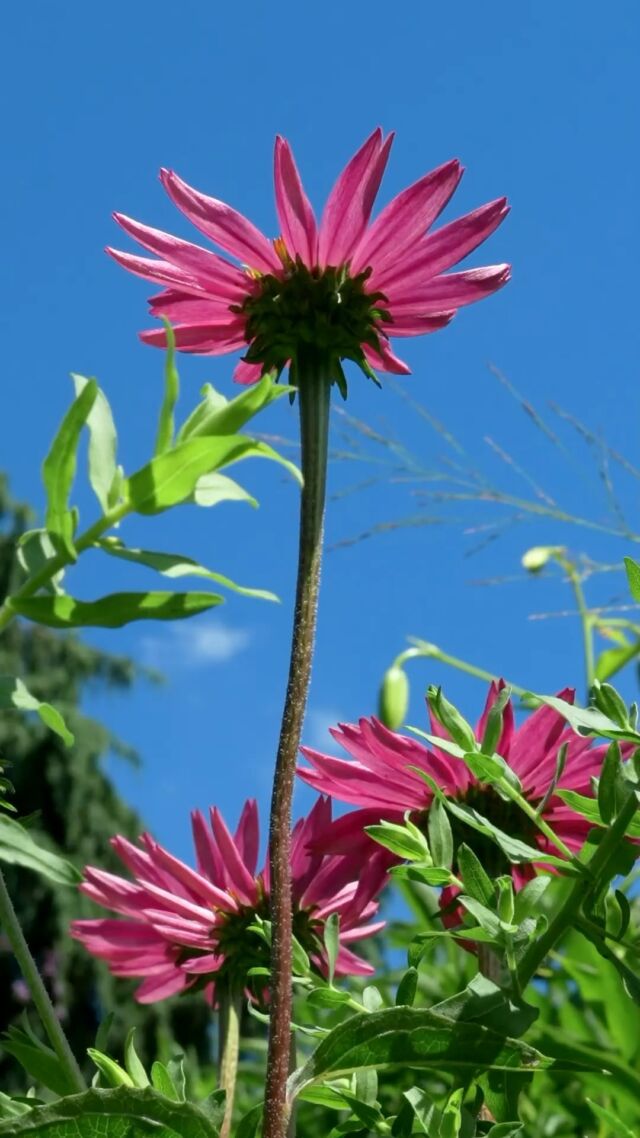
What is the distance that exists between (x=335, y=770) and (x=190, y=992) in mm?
162

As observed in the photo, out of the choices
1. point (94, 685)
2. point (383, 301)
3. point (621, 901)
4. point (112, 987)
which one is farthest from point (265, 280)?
point (94, 685)

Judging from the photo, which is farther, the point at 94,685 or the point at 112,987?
the point at 94,685

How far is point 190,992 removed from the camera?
648 mm

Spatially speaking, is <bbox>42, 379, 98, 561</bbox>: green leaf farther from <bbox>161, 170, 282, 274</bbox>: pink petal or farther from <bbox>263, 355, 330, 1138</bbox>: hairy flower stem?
<bbox>161, 170, 282, 274</bbox>: pink petal

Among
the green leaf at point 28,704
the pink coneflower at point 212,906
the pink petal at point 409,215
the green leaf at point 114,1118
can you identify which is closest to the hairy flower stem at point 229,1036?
the pink coneflower at point 212,906

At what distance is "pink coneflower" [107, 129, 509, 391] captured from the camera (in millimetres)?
607

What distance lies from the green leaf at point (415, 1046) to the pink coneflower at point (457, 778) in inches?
5.4

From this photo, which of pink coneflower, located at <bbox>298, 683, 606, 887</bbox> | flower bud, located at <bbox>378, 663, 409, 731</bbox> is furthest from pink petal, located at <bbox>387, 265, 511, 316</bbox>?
flower bud, located at <bbox>378, 663, 409, 731</bbox>

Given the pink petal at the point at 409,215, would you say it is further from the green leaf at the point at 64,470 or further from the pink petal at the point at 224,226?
the green leaf at the point at 64,470

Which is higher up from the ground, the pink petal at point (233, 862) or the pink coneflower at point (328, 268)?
the pink coneflower at point (328, 268)

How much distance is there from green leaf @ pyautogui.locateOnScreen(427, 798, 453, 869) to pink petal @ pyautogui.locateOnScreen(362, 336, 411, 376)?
10.0 inches

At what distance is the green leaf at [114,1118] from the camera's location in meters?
0.38

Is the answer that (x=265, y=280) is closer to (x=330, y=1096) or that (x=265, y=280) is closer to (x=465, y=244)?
(x=465, y=244)

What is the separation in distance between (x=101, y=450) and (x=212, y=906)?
32 cm
